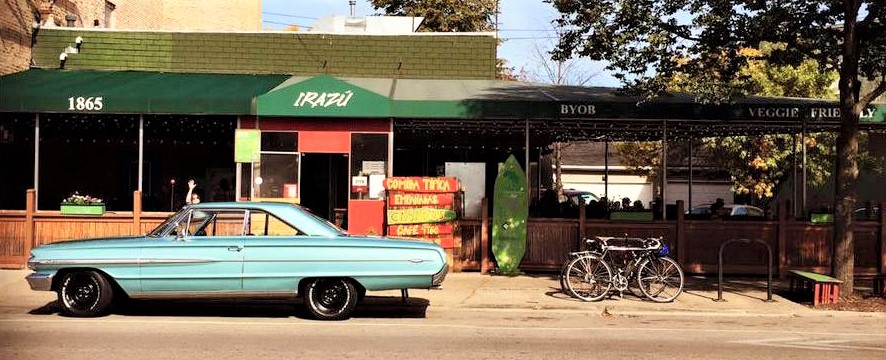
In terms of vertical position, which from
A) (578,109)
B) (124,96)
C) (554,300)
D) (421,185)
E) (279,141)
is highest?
(124,96)

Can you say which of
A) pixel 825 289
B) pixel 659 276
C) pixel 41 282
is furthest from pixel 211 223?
pixel 825 289

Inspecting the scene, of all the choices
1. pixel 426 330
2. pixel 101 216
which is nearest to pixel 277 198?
pixel 101 216

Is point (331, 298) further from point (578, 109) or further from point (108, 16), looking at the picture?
point (108, 16)

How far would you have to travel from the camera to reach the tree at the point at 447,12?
35.7 metres

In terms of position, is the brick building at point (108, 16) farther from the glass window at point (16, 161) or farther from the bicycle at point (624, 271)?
the bicycle at point (624, 271)

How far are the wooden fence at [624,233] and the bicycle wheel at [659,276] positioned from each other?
9.41ft

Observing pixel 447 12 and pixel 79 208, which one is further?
pixel 447 12

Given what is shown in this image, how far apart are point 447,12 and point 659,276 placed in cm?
2562

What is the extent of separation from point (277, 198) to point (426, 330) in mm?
7458

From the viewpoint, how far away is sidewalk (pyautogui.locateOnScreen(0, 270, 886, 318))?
11695 millimetres

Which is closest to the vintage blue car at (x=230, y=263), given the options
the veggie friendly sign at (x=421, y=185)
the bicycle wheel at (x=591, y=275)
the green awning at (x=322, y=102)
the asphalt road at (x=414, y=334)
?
the asphalt road at (x=414, y=334)

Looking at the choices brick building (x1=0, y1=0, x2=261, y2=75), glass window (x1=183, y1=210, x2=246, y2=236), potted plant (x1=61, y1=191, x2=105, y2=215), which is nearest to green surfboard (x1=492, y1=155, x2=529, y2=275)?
glass window (x1=183, y1=210, x2=246, y2=236)

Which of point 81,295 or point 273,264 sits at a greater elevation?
point 273,264

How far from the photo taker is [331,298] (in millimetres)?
10133
